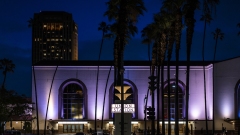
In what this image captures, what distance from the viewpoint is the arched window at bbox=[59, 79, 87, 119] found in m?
91.6

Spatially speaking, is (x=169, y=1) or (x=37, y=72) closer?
(x=169, y=1)

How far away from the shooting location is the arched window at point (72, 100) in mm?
91625

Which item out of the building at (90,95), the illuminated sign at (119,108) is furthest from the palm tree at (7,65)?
the illuminated sign at (119,108)

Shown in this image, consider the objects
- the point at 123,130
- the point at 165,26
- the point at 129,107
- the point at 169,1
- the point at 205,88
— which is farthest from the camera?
the point at 205,88

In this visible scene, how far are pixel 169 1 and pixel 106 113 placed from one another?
146 ft

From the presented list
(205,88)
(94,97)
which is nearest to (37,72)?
(94,97)

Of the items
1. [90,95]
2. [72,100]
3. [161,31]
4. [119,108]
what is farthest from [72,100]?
[119,108]

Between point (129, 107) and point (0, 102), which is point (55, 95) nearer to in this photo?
point (0, 102)

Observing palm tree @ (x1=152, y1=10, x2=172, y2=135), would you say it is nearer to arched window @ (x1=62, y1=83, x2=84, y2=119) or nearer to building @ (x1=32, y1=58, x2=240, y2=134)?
building @ (x1=32, y1=58, x2=240, y2=134)

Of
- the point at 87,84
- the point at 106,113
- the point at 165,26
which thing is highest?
the point at 165,26

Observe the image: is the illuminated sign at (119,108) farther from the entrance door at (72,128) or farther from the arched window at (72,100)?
the entrance door at (72,128)

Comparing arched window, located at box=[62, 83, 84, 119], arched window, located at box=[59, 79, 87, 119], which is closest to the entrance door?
arched window, located at box=[59, 79, 87, 119]

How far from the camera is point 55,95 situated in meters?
90.8

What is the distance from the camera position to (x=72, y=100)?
3632 inches
